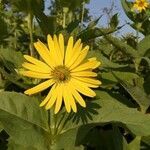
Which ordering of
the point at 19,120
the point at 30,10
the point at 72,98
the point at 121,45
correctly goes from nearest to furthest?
the point at 72,98 < the point at 19,120 < the point at 30,10 < the point at 121,45

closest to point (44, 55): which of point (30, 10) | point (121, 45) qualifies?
point (30, 10)

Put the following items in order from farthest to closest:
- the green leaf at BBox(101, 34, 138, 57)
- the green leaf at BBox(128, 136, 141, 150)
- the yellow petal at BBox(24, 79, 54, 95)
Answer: the green leaf at BBox(101, 34, 138, 57)
the green leaf at BBox(128, 136, 141, 150)
the yellow petal at BBox(24, 79, 54, 95)

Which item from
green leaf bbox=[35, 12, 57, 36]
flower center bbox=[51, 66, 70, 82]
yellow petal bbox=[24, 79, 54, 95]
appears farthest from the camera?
green leaf bbox=[35, 12, 57, 36]

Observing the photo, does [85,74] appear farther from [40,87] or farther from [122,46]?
[122,46]

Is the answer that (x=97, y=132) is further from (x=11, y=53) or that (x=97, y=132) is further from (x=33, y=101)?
(x=11, y=53)

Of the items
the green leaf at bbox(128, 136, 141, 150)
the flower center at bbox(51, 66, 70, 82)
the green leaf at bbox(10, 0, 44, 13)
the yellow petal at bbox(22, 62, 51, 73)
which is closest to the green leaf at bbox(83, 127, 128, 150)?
the green leaf at bbox(128, 136, 141, 150)

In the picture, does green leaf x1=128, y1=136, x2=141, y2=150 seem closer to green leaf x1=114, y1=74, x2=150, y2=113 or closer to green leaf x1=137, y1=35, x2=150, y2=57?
green leaf x1=114, y1=74, x2=150, y2=113
